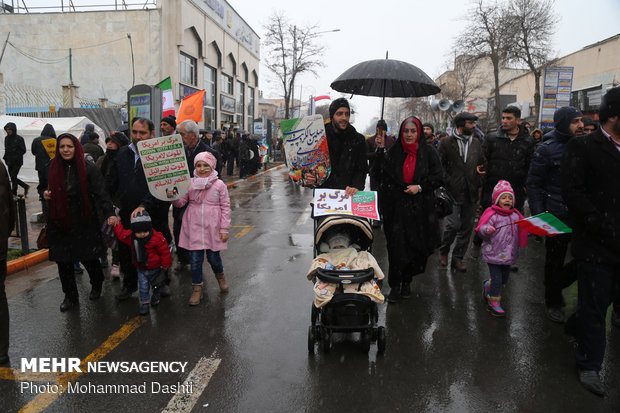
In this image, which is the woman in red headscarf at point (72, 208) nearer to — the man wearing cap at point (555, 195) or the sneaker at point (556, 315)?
the man wearing cap at point (555, 195)

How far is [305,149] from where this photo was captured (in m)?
4.51

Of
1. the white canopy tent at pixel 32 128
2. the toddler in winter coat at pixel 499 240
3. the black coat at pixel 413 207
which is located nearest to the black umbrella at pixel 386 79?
the black coat at pixel 413 207

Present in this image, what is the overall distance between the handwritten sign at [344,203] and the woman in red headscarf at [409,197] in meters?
0.69

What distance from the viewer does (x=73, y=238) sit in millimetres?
4762

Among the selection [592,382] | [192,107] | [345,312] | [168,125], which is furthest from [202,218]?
[192,107]

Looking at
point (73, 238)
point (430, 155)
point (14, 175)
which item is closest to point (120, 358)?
point (73, 238)

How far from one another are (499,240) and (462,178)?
1660mm

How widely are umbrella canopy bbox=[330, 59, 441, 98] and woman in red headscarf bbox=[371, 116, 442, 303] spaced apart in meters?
0.93

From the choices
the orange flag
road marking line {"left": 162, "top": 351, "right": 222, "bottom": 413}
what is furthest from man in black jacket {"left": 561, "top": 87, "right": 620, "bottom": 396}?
the orange flag

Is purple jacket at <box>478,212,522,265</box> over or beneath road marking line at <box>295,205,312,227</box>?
over

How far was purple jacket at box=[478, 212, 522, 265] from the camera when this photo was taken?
467 cm

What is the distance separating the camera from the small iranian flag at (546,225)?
12.1 feet

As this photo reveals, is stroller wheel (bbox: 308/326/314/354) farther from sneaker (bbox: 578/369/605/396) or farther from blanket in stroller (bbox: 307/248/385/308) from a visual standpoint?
sneaker (bbox: 578/369/605/396)

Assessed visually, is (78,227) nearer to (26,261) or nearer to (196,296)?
(196,296)
